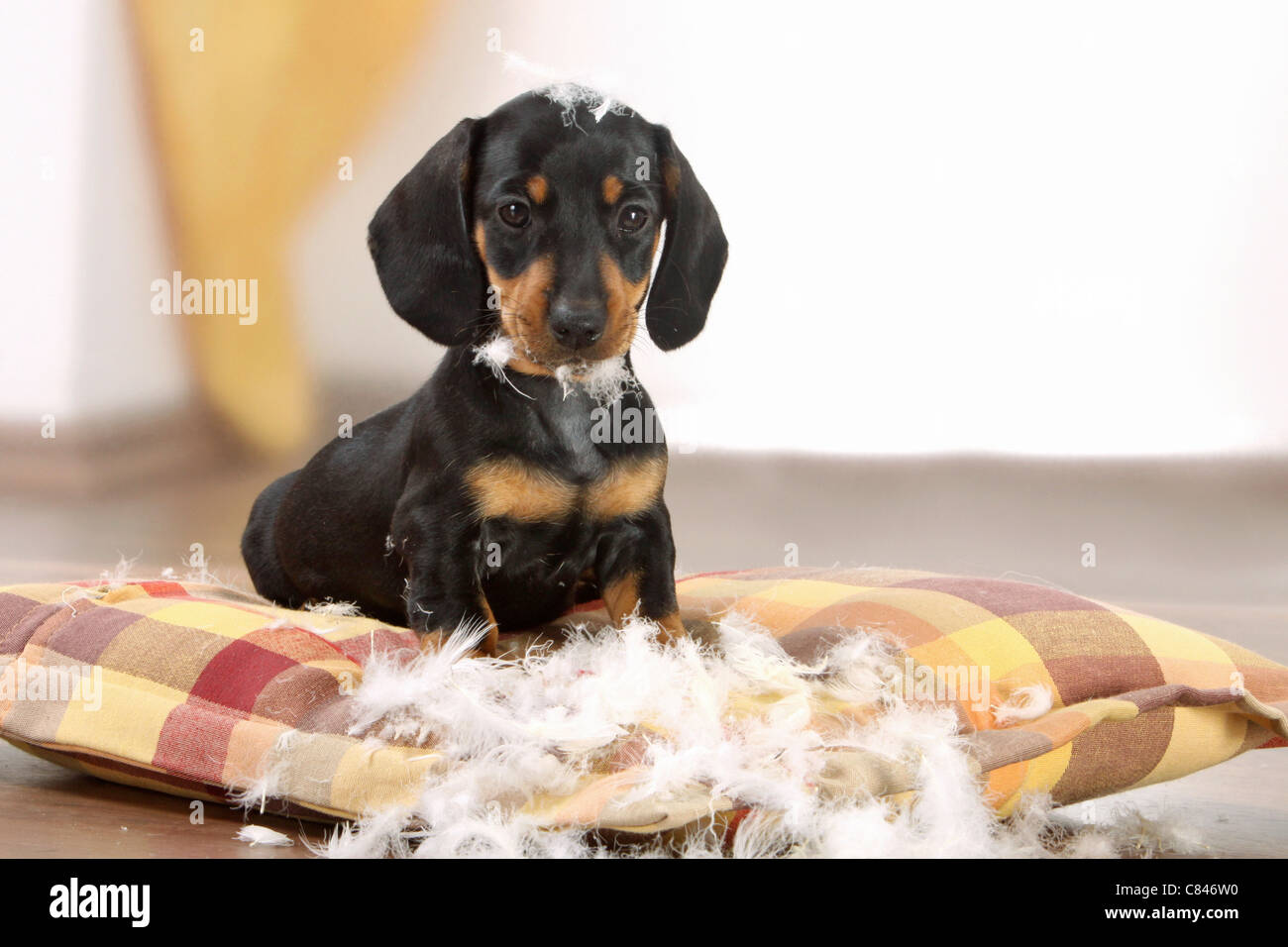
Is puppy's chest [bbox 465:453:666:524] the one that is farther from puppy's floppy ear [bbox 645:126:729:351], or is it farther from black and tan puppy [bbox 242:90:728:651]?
puppy's floppy ear [bbox 645:126:729:351]

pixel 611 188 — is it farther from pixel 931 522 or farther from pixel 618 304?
pixel 931 522

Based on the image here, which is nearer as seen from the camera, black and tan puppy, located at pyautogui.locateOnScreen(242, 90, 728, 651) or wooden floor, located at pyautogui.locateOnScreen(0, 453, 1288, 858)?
black and tan puppy, located at pyautogui.locateOnScreen(242, 90, 728, 651)

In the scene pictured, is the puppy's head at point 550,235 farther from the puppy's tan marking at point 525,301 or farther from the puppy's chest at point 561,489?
the puppy's chest at point 561,489

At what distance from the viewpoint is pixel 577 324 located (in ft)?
7.59

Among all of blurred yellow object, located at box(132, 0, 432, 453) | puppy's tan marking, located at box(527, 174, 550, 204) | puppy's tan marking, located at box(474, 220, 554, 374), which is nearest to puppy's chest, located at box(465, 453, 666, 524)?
puppy's tan marking, located at box(474, 220, 554, 374)

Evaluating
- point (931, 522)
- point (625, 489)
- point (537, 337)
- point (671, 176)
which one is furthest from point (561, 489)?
point (931, 522)

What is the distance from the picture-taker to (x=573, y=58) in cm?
513

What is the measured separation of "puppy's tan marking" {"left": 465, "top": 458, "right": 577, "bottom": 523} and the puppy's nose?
0.29 m

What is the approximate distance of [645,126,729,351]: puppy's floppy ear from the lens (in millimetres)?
2660

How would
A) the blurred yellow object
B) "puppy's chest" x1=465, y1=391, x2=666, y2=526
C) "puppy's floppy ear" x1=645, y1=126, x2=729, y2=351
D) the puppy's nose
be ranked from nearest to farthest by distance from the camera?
the puppy's nose
"puppy's chest" x1=465, y1=391, x2=666, y2=526
"puppy's floppy ear" x1=645, y1=126, x2=729, y2=351
the blurred yellow object

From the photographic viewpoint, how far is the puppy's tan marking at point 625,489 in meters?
2.57

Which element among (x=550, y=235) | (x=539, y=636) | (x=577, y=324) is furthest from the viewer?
(x=539, y=636)

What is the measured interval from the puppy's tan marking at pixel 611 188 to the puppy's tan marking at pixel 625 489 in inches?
19.5

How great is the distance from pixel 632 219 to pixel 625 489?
0.50 metres
